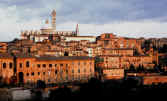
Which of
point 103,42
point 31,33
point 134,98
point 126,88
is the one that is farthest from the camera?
point 31,33

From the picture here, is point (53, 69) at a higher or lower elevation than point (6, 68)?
lower

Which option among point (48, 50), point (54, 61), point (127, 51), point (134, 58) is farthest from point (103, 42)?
point (54, 61)

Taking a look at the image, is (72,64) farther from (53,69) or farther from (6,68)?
(6,68)

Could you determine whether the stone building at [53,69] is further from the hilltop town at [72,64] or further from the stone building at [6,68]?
the stone building at [6,68]

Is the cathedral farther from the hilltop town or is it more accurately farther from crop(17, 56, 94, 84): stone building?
crop(17, 56, 94, 84): stone building

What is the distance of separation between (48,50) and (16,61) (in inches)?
812

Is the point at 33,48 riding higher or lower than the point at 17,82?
higher

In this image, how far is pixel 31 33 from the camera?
102m

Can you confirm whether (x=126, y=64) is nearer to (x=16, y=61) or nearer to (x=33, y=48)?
(x=33, y=48)

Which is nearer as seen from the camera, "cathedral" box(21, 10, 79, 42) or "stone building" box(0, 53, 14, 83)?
"stone building" box(0, 53, 14, 83)

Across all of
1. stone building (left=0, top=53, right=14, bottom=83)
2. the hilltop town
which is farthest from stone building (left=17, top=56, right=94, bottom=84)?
stone building (left=0, top=53, right=14, bottom=83)

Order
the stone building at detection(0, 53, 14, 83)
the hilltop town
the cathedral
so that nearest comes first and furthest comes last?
the stone building at detection(0, 53, 14, 83)
the hilltop town
the cathedral

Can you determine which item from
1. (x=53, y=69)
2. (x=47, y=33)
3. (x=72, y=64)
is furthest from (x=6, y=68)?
(x=47, y=33)

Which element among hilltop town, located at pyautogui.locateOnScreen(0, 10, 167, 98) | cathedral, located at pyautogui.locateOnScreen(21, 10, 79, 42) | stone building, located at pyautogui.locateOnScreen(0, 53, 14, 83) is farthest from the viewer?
cathedral, located at pyautogui.locateOnScreen(21, 10, 79, 42)
